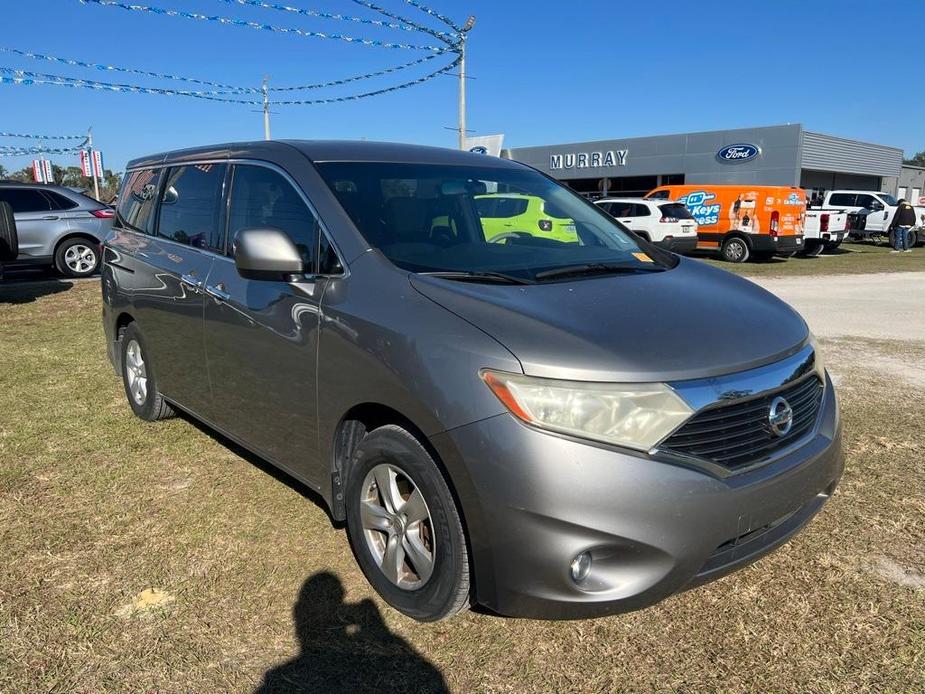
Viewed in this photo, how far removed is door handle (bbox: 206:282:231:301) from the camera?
3.51 m

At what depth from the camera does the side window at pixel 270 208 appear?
311cm

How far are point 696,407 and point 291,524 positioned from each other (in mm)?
2111

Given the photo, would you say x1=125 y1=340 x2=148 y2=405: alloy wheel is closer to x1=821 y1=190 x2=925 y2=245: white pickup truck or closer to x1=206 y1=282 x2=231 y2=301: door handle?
x1=206 y1=282 x2=231 y2=301: door handle

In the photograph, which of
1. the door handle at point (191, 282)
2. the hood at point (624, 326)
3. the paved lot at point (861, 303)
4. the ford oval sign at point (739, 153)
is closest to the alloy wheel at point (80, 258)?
A: the door handle at point (191, 282)

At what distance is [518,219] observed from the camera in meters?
3.56

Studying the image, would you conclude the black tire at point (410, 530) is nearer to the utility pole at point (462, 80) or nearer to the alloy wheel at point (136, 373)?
the alloy wheel at point (136, 373)

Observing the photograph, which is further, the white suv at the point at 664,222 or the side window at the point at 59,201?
the white suv at the point at 664,222

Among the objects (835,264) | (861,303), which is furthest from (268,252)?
(835,264)

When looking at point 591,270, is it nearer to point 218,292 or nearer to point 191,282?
point 218,292

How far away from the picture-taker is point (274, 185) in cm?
340

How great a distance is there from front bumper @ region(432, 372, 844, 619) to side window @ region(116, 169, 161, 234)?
10.9ft

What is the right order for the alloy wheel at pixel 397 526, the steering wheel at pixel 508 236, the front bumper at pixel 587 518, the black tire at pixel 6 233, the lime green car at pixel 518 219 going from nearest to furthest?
the front bumper at pixel 587 518
the alloy wheel at pixel 397 526
the steering wheel at pixel 508 236
the lime green car at pixel 518 219
the black tire at pixel 6 233

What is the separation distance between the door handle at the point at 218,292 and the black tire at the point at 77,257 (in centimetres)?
1063

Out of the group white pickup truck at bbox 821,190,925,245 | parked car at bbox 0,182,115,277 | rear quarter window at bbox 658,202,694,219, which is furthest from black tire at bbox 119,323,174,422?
white pickup truck at bbox 821,190,925,245
